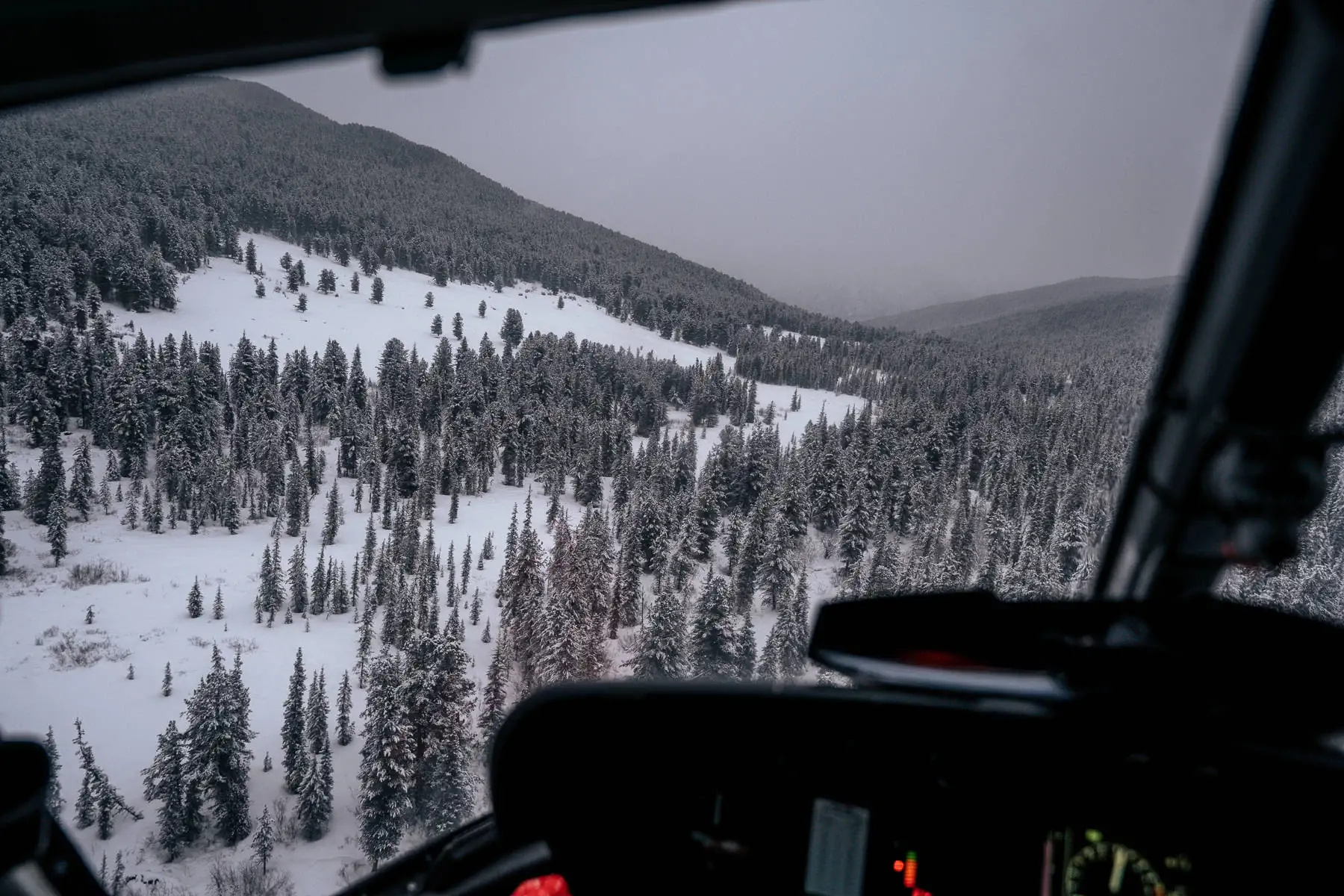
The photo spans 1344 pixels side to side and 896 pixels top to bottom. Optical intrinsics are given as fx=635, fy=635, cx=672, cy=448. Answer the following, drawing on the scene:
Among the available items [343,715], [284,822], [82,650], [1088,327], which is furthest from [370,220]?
[1088,327]

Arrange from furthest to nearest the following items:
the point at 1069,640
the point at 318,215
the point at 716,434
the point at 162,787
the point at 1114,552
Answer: the point at 318,215 → the point at 716,434 → the point at 162,787 → the point at 1114,552 → the point at 1069,640

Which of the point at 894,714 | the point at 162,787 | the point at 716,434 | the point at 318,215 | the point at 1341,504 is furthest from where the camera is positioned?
the point at 318,215

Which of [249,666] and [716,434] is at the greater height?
[716,434]

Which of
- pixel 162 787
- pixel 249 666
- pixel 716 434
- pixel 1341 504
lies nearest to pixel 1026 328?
pixel 1341 504

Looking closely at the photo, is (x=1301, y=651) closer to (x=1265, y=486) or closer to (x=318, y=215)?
(x=1265, y=486)

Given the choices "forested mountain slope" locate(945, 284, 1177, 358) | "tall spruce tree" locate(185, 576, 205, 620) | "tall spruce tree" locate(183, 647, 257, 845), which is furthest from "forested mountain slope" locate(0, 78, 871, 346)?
"forested mountain slope" locate(945, 284, 1177, 358)

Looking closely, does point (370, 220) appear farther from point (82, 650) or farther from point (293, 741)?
point (82, 650)

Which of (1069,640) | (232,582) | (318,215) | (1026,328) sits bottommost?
(232,582)

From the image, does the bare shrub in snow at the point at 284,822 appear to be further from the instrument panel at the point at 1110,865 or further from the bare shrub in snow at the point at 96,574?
the instrument panel at the point at 1110,865
